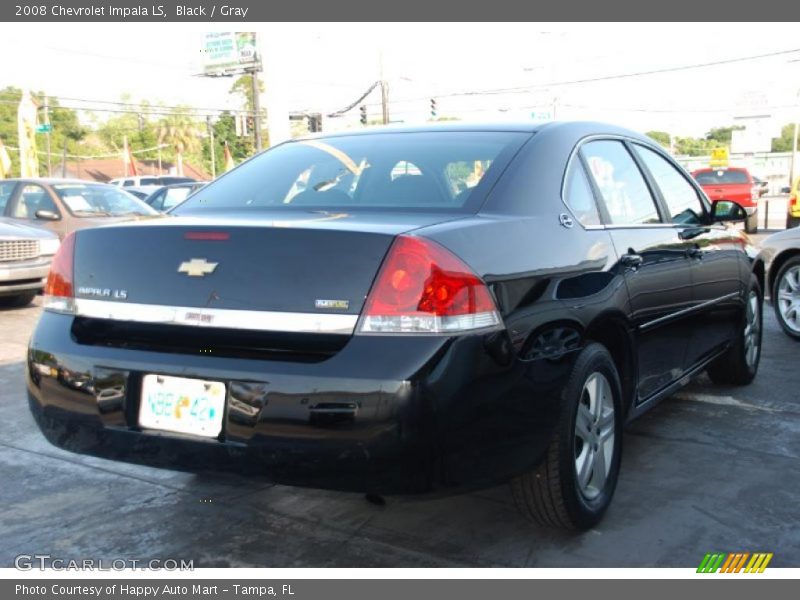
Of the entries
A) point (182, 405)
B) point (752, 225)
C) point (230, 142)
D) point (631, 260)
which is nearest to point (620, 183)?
point (631, 260)

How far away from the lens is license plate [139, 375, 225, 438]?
262 cm

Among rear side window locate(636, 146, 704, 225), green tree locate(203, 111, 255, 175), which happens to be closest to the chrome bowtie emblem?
rear side window locate(636, 146, 704, 225)

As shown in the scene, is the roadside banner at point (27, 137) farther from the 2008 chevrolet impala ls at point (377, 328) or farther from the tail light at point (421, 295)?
the tail light at point (421, 295)

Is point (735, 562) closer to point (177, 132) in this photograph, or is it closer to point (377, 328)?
point (377, 328)

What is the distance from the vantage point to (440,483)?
2562 millimetres

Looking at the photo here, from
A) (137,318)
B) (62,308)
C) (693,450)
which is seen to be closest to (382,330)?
(137,318)

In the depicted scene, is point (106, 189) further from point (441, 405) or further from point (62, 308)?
point (441, 405)

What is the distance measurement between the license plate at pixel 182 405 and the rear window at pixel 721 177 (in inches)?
840

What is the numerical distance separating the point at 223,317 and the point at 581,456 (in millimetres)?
1488

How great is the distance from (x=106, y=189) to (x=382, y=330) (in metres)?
9.77

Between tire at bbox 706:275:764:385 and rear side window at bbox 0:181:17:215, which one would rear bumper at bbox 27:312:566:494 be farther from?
rear side window at bbox 0:181:17:215

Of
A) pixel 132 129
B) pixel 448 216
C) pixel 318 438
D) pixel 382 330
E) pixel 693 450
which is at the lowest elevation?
pixel 693 450

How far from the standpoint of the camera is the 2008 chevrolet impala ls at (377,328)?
252 cm

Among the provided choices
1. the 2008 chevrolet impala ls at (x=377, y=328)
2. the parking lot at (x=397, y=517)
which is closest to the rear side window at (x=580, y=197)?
the 2008 chevrolet impala ls at (x=377, y=328)
